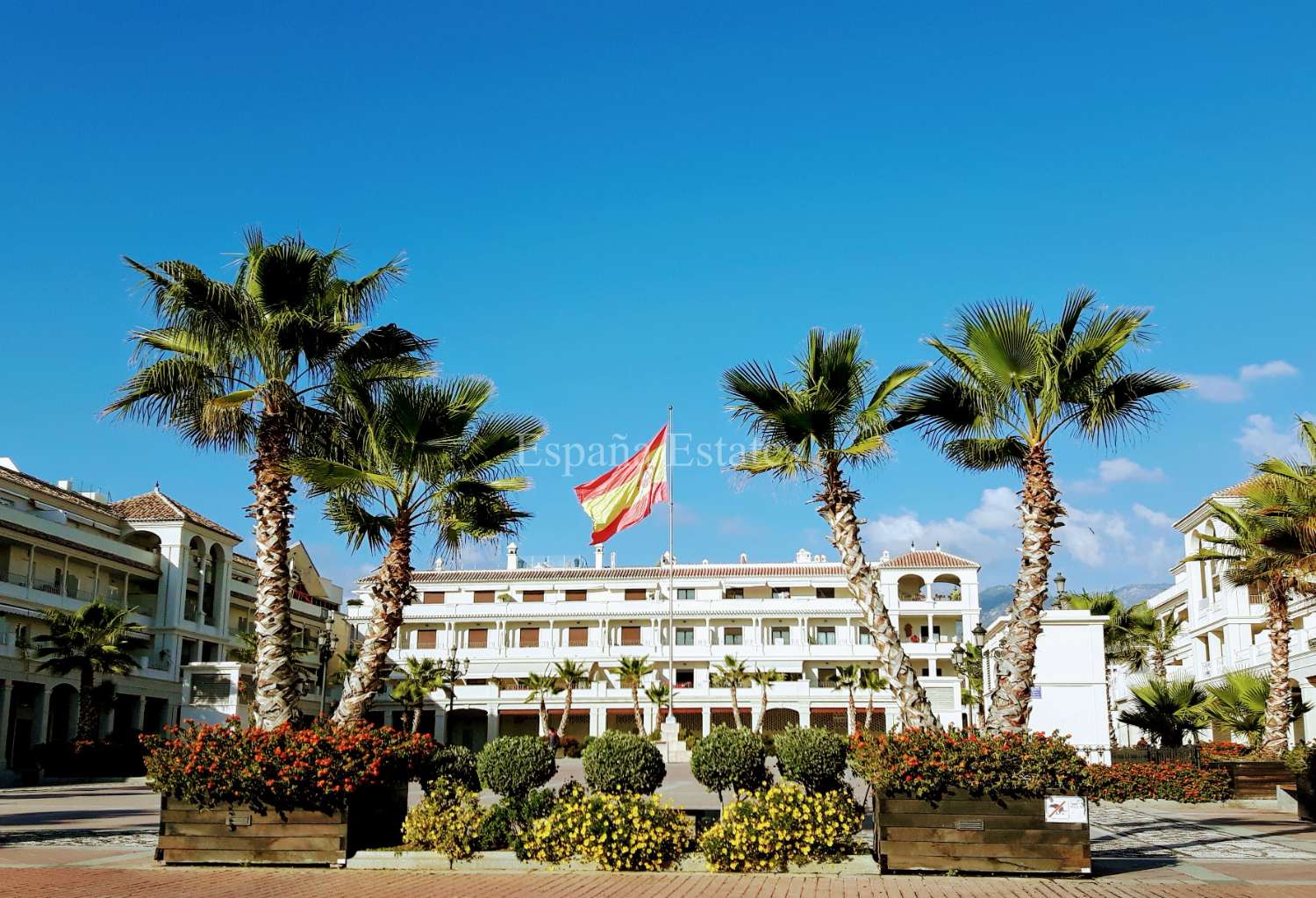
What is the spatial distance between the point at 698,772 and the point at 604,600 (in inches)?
2468

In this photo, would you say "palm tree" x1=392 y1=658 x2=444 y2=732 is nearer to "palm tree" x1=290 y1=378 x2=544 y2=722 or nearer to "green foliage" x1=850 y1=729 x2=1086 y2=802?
"palm tree" x1=290 y1=378 x2=544 y2=722

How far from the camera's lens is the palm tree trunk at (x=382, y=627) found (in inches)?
672

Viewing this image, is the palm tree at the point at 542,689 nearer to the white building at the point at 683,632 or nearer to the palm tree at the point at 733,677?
the white building at the point at 683,632

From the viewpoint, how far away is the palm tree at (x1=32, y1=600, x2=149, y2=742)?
136ft

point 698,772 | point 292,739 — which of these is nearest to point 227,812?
Answer: point 292,739

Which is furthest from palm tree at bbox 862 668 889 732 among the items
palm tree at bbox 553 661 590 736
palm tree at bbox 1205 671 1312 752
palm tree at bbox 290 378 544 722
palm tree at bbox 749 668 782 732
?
→ palm tree at bbox 290 378 544 722

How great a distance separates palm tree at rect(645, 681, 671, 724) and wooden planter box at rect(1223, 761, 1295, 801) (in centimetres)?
3955

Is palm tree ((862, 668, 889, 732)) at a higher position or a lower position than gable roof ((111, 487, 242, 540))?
lower

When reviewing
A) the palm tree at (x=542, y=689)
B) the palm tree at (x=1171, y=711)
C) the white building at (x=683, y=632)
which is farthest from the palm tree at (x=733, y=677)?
the palm tree at (x=1171, y=711)

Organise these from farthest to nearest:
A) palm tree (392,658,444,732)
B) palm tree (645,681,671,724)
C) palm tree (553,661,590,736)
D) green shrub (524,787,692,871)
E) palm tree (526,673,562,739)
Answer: palm tree (526,673,562,739) < palm tree (553,661,590,736) < palm tree (645,681,671,724) < palm tree (392,658,444,732) < green shrub (524,787,692,871)

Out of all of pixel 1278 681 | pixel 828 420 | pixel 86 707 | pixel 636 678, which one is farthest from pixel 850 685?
pixel 828 420

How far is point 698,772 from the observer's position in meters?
16.1

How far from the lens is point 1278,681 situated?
26.7 meters

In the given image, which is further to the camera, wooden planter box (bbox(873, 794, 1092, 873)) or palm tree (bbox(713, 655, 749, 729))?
palm tree (bbox(713, 655, 749, 729))
